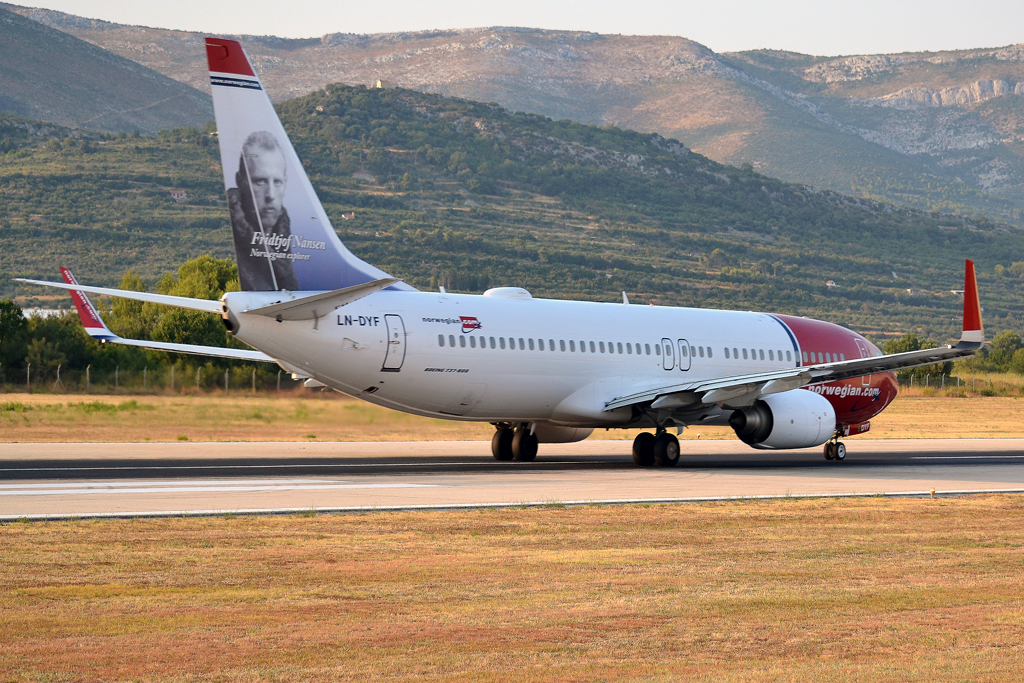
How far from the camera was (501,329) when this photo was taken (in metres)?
25.8

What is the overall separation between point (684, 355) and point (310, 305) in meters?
10.6

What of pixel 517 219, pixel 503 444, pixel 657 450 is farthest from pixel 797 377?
pixel 517 219

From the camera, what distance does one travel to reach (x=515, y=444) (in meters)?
28.5

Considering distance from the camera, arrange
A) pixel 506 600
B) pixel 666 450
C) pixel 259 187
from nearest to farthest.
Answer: pixel 506 600, pixel 259 187, pixel 666 450

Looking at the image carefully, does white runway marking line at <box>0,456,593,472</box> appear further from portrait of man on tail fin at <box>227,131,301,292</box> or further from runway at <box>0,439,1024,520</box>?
portrait of man on tail fin at <box>227,131,301,292</box>

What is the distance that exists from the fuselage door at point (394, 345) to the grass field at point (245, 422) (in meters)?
4.05

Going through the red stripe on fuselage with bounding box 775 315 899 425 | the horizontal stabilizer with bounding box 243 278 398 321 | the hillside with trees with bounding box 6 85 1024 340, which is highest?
the hillside with trees with bounding box 6 85 1024 340

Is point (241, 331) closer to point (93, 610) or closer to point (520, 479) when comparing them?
point (520, 479)

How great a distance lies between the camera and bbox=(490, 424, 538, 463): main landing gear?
28.4m

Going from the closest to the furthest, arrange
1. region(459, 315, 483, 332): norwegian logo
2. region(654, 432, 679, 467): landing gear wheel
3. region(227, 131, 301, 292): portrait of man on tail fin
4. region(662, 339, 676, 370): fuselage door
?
region(227, 131, 301, 292): portrait of man on tail fin < region(459, 315, 483, 332): norwegian logo < region(654, 432, 679, 467): landing gear wheel < region(662, 339, 676, 370): fuselage door

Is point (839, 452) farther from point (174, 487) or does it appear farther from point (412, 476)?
point (174, 487)

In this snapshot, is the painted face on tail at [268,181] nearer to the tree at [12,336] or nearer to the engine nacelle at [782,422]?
the engine nacelle at [782,422]

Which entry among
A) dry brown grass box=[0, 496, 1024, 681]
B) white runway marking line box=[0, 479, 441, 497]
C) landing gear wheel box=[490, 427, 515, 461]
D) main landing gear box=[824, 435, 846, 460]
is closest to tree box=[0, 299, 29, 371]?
landing gear wheel box=[490, 427, 515, 461]

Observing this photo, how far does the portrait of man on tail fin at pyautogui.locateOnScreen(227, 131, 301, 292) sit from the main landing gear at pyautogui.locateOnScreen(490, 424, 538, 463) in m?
7.65
